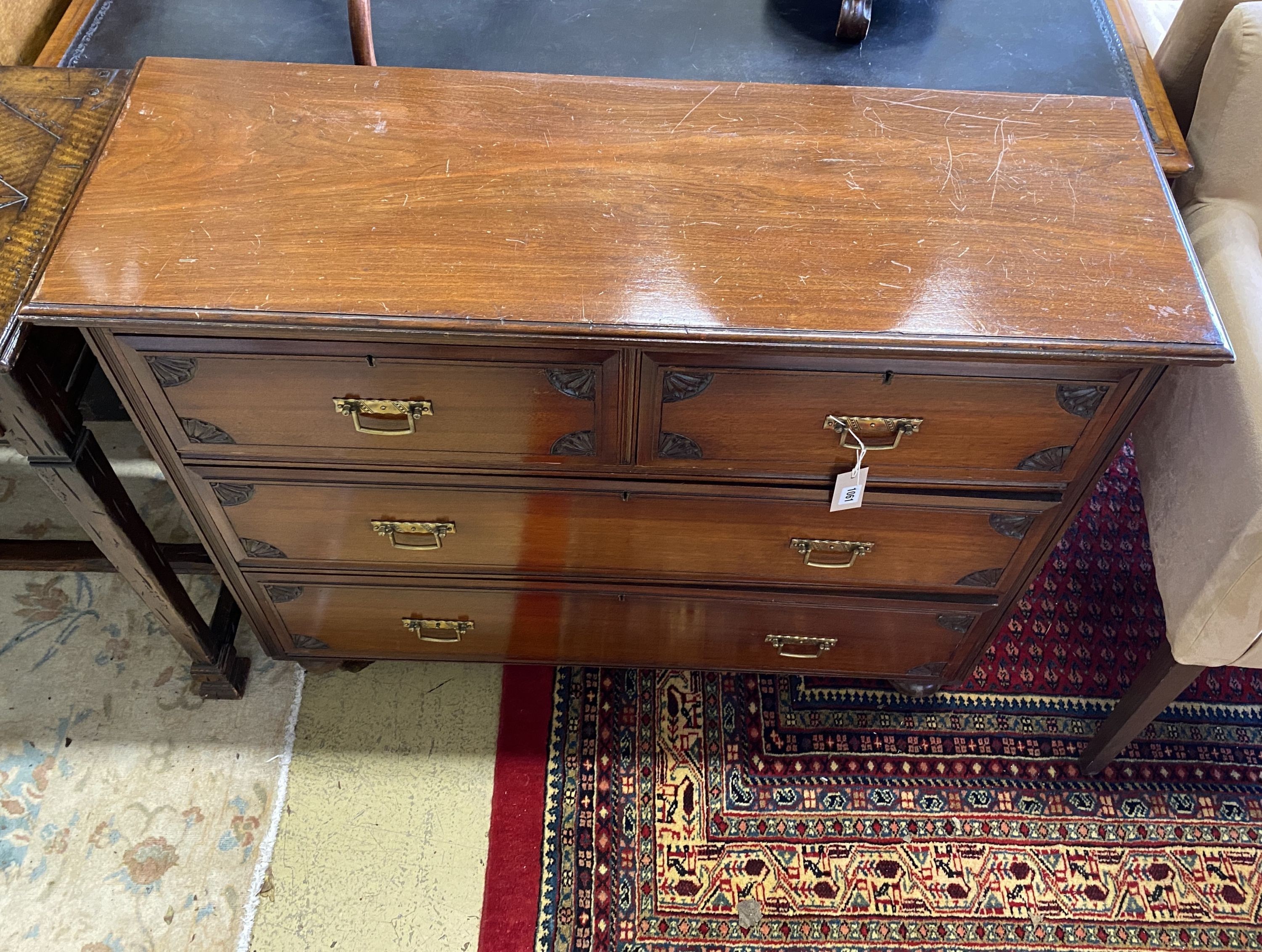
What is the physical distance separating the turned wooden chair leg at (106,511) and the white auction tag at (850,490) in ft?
2.98

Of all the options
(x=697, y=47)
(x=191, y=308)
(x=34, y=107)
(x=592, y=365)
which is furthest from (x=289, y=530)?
(x=697, y=47)

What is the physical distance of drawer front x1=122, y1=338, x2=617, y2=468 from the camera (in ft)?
3.12

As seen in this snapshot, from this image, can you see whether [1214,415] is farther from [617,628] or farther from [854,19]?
[617,628]

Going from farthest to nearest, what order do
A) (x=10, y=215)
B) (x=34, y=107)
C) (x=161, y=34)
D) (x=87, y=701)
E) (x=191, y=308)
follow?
(x=87, y=701) < (x=161, y=34) < (x=34, y=107) < (x=10, y=215) < (x=191, y=308)

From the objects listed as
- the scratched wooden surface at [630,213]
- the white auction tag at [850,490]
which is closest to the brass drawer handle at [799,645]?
the white auction tag at [850,490]

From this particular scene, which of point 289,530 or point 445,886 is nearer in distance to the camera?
point 289,530

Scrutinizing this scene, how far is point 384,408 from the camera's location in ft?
3.28

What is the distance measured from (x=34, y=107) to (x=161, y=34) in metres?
0.26

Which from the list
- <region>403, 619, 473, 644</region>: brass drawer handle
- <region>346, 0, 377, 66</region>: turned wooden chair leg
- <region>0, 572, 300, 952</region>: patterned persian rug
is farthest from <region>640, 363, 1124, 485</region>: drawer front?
<region>0, 572, 300, 952</region>: patterned persian rug

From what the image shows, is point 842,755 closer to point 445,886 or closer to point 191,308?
point 445,886

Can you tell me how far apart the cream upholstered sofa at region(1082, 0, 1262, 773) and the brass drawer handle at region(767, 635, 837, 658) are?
0.46 m

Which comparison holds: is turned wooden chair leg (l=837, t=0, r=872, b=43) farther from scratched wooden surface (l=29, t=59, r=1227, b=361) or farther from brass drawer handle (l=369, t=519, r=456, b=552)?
brass drawer handle (l=369, t=519, r=456, b=552)

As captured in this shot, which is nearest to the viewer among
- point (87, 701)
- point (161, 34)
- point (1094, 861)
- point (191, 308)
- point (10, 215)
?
point (191, 308)

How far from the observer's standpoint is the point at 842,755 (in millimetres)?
1489
